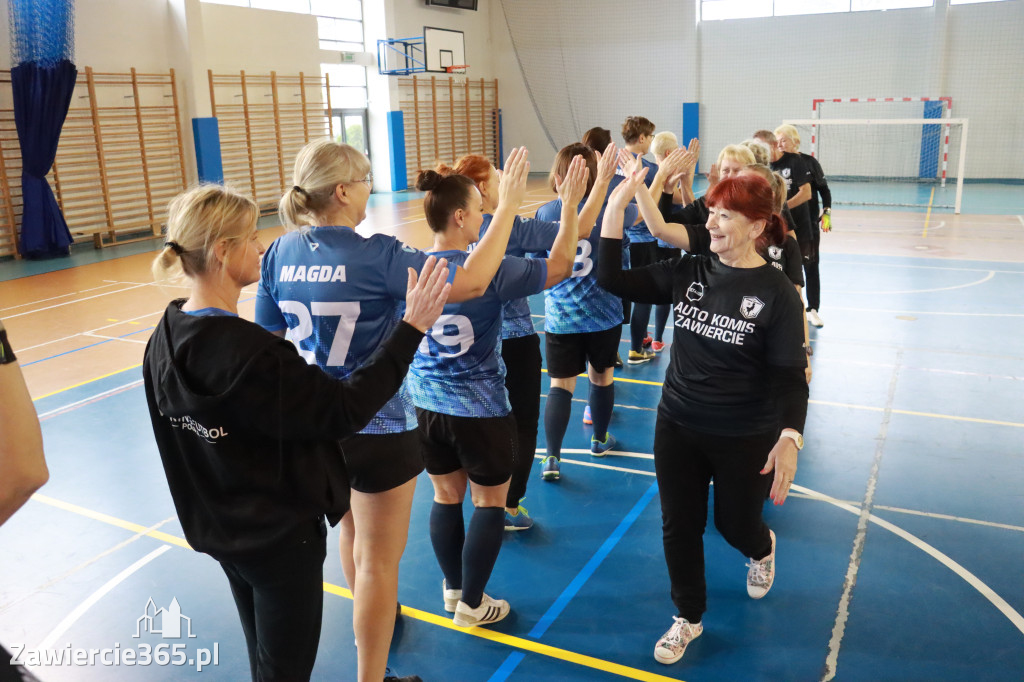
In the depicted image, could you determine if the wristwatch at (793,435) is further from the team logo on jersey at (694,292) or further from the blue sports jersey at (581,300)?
the blue sports jersey at (581,300)

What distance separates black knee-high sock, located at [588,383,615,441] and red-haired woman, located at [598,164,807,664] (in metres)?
1.81

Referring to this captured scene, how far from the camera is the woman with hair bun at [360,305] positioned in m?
2.51

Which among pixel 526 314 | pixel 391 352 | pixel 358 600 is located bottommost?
pixel 358 600

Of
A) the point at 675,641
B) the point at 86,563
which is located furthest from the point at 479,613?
the point at 86,563

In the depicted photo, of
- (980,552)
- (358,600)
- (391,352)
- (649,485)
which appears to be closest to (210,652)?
(358,600)

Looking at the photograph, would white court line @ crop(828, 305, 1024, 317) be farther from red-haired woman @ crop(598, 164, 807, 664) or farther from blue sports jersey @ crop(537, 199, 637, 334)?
red-haired woman @ crop(598, 164, 807, 664)

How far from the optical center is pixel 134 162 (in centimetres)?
1491

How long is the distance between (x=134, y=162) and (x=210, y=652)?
13.9 metres

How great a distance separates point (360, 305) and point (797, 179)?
572 cm

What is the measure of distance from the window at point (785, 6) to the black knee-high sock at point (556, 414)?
19.6m

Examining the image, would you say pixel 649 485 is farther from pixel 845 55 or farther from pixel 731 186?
pixel 845 55

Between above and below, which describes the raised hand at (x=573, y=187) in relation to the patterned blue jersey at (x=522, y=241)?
above

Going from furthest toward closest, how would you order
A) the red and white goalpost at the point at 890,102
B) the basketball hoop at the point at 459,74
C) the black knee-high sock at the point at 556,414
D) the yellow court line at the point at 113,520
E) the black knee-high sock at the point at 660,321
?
1. the basketball hoop at the point at 459,74
2. the red and white goalpost at the point at 890,102
3. the black knee-high sock at the point at 660,321
4. the black knee-high sock at the point at 556,414
5. the yellow court line at the point at 113,520

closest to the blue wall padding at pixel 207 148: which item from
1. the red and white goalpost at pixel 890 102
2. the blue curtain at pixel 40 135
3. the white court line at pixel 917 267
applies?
the blue curtain at pixel 40 135
